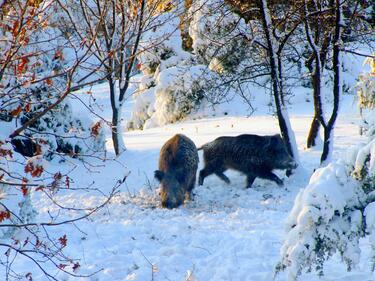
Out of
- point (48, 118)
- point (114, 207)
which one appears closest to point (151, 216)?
point (114, 207)

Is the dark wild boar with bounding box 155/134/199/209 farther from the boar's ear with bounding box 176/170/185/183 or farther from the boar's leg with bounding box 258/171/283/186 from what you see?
the boar's leg with bounding box 258/171/283/186

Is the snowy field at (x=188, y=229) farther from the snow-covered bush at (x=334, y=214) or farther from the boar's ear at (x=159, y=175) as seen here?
the snow-covered bush at (x=334, y=214)

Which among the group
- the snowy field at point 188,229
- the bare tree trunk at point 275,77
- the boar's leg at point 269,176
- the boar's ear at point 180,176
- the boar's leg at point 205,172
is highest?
the bare tree trunk at point 275,77

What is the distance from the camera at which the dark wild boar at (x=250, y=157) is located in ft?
35.8

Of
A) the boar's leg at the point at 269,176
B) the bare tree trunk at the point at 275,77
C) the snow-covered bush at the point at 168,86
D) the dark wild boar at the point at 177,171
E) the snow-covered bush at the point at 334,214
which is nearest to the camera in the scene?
the snow-covered bush at the point at 334,214

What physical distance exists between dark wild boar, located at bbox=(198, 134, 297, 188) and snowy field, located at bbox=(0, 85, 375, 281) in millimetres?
247

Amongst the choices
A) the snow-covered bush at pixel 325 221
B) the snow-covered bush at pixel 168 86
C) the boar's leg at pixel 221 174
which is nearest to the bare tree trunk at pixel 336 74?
the boar's leg at pixel 221 174

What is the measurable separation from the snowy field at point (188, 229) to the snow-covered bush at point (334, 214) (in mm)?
953

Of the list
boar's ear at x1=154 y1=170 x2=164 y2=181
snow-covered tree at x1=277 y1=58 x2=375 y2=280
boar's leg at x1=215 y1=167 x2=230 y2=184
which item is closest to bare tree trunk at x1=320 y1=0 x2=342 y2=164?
boar's leg at x1=215 y1=167 x2=230 y2=184

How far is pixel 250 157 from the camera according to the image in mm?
10953

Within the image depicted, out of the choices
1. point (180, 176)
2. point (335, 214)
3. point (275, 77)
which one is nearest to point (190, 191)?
point (180, 176)

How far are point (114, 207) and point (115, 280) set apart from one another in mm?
3182

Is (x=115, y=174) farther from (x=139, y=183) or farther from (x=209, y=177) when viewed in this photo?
(x=209, y=177)

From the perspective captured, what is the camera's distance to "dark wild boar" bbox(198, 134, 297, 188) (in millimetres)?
10922
